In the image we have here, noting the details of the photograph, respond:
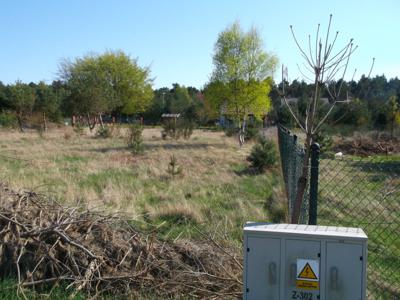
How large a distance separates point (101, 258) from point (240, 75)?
29.8 meters

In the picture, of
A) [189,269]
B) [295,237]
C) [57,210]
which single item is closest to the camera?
[295,237]

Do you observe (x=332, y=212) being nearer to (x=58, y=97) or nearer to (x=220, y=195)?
(x=220, y=195)

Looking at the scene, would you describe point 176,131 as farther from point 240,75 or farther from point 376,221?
point 376,221

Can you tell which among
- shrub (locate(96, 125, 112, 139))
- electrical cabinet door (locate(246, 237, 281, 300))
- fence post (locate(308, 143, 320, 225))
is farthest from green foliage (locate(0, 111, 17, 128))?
electrical cabinet door (locate(246, 237, 281, 300))

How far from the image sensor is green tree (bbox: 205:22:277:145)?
33.6m

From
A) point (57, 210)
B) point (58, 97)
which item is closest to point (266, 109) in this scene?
point (58, 97)

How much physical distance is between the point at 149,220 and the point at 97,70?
56.6 m

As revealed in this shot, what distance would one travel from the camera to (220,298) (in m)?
4.45

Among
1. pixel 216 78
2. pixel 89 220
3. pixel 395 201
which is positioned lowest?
pixel 395 201

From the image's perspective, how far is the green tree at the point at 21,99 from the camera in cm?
4288

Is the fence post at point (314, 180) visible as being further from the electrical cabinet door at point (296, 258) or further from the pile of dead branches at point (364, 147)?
the pile of dead branches at point (364, 147)

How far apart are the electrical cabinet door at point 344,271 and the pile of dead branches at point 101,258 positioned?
4.56 ft

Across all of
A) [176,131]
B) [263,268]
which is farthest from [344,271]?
[176,131]

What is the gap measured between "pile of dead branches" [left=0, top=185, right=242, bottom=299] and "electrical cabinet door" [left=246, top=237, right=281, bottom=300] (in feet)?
3.58
